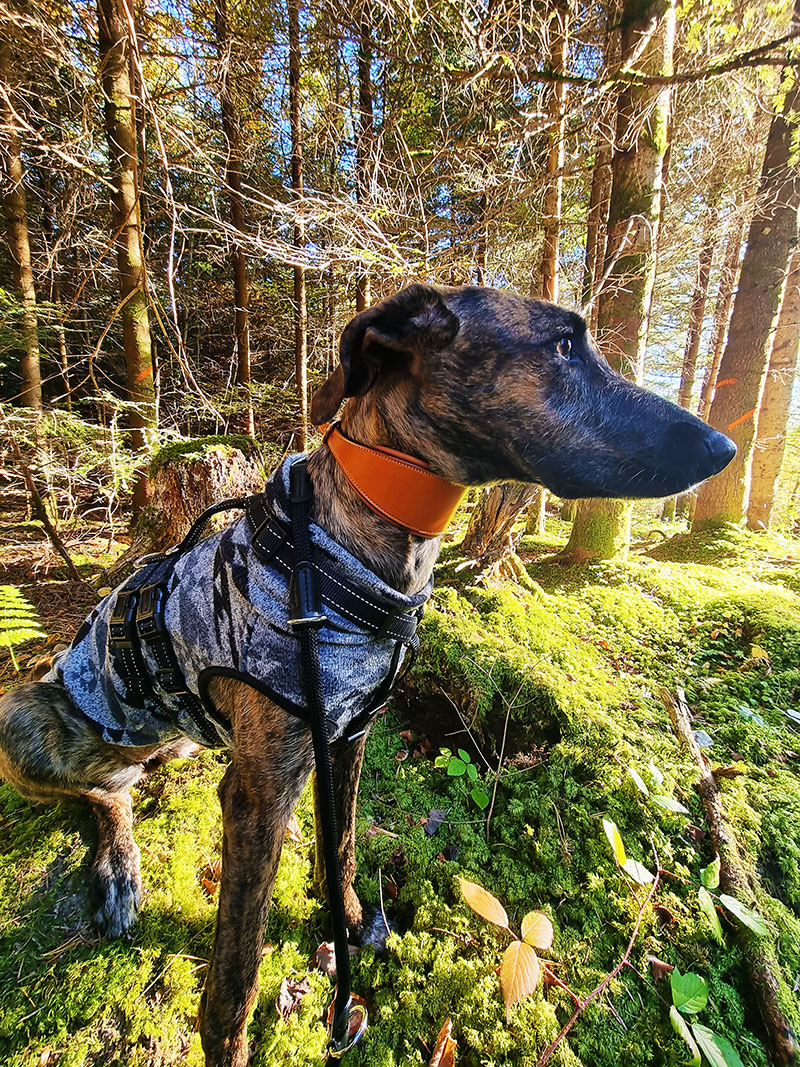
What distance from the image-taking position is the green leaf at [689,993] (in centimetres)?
147

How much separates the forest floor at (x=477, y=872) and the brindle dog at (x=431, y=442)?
16.1 inches

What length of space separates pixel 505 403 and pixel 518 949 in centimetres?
175

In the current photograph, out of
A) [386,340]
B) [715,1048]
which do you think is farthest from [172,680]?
[715,1048]

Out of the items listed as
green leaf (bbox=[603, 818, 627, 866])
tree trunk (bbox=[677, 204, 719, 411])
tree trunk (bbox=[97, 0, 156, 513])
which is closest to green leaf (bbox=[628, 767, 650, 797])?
green leaf (bbox=[603, 818, 627, 866])

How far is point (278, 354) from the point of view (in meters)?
12.1

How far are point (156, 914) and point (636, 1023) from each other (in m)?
1.86

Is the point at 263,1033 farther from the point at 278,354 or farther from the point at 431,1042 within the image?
the point at 278,354

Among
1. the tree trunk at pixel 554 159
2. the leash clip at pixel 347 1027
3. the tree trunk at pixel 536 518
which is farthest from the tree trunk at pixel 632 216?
the leash clip at pixel 347 1027

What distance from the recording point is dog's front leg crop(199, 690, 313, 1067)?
1.41 m

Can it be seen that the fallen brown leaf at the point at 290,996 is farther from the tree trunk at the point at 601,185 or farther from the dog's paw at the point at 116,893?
the tree trunk at the point at 601,185

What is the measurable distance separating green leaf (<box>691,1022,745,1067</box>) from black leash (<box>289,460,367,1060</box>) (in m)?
1.11

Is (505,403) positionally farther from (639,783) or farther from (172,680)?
(639,783)

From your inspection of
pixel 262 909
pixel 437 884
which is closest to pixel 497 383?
pixel 262 909

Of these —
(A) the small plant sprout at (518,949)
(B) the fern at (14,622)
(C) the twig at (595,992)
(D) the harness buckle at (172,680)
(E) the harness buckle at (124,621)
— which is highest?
(E) the harness buckle at (124,621)
